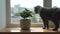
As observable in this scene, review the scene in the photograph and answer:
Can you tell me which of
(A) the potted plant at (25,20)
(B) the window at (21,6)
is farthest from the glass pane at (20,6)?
(A) the potted plant at (25,20)

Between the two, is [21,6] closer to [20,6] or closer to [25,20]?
[20,6]

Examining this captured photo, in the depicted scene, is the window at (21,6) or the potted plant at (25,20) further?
the window at (21,6)

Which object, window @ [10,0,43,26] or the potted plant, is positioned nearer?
the potted plant

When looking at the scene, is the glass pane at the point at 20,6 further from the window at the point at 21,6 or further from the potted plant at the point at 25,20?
the potted plant at the point at 25,20

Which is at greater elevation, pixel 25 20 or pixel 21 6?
pixel 21 6

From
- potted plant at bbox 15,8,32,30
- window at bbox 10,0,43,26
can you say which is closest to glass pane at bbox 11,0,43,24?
window at bbox 10,0,43,26

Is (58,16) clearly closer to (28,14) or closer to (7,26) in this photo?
(28,14)

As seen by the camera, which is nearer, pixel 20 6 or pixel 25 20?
pixel 25 20

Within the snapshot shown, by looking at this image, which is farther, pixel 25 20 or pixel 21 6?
pixel 21 6

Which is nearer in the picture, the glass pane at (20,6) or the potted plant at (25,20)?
the potted plant at (25,20)

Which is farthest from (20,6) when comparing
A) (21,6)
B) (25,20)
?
(25,20)

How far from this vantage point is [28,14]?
196 cm

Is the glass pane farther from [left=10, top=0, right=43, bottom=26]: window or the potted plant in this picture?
the potted plant

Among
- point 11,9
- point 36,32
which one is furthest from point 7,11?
point 36,32
